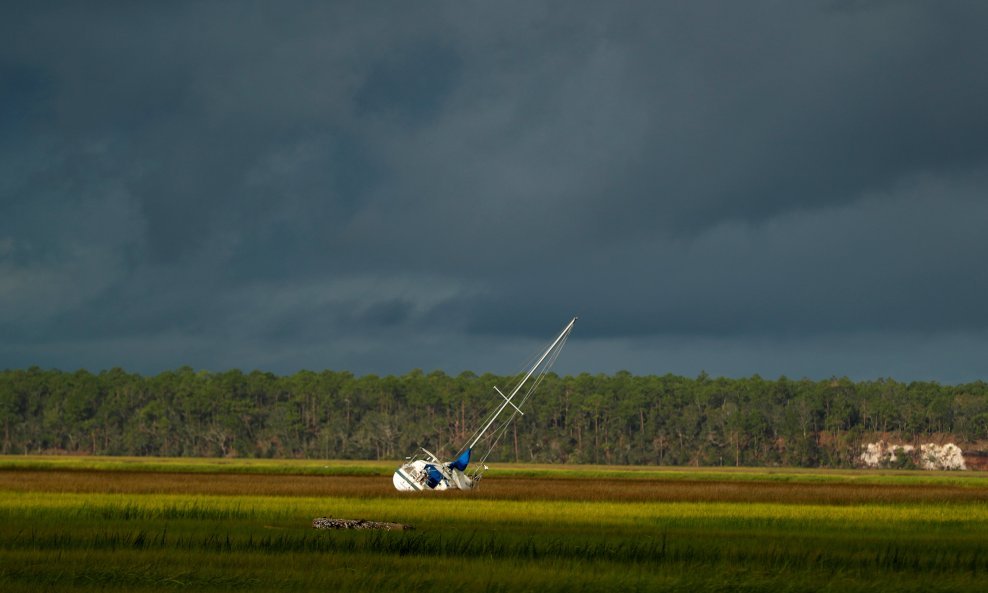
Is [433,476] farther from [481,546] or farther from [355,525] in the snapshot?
[481,546]

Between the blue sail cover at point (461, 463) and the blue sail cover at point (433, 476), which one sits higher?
the blue sail cover at point (461, 463)

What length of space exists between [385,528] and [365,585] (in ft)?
44.3

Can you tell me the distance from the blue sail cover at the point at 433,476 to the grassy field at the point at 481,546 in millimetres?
17916

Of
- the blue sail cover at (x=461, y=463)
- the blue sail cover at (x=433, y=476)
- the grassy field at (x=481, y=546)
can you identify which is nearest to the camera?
the grassy field at (x=481, y=546)

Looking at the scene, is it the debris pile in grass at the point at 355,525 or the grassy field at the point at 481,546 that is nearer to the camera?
the grassy field at the point at 481,546

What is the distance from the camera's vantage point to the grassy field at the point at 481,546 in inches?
1200

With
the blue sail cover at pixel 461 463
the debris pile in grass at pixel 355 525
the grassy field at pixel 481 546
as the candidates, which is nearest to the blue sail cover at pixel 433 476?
the blue sail cover at pixel 461 463

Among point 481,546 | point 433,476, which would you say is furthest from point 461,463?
point 481,546

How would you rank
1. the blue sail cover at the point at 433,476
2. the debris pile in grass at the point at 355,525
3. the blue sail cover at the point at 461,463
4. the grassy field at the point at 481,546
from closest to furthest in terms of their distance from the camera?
the grassy field at the point at 481,546
the debris pile in grass at the point at 355,525
the blue sail cover at the point at 433,476
the blue sail cover at the point at 461,463

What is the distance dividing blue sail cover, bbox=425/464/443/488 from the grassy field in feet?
58.8

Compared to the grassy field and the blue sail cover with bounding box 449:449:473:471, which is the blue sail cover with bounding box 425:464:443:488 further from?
the grassy field

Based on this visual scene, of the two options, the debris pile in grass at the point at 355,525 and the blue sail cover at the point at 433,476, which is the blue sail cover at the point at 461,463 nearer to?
the blue sail cover at the point at 433,476

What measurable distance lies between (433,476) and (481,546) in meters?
47.5

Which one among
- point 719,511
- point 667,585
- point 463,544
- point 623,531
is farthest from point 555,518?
point 667,585
